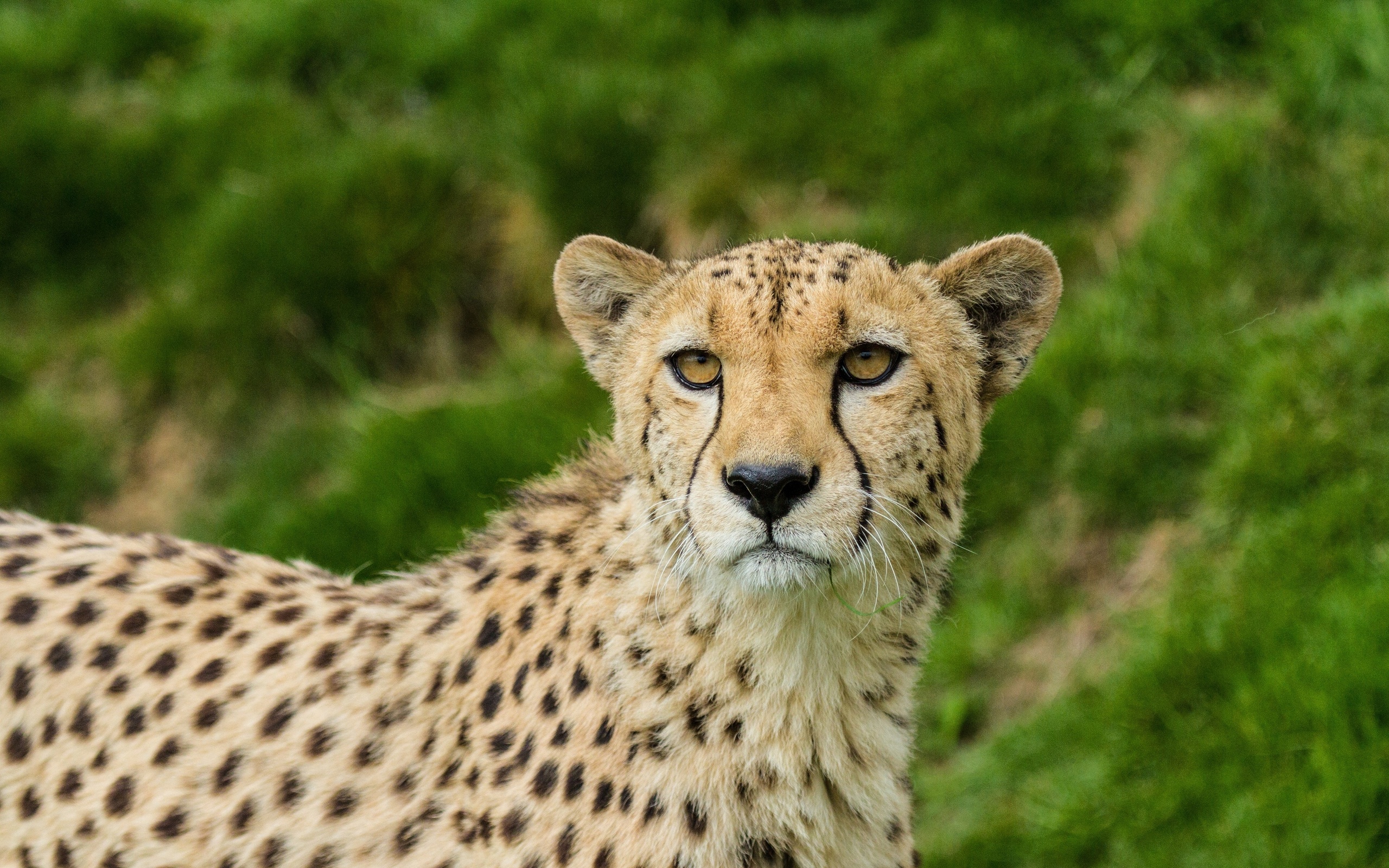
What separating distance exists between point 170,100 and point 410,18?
3.87 feet

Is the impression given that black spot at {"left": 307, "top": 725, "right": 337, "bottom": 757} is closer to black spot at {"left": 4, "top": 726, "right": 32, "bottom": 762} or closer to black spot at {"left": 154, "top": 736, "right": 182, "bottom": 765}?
black spot at {"left": 154, "top": 736, "right": 182, "bottom": 765}

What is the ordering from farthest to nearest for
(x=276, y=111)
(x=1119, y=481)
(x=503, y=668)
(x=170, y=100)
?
1. (x=170, y=100)
2. (x=276, y=111)
3. (x=1119, y=481)
4. (x=503, y=668)

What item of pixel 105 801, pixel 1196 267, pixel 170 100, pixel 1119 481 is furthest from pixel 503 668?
pixel 170 100

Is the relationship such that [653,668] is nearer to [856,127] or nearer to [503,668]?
[503,668]

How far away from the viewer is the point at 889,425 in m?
2.42

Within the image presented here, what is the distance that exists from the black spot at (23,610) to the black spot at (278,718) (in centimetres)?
54

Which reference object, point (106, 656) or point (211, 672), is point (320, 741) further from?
point (106, 656)

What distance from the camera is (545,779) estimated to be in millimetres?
2512

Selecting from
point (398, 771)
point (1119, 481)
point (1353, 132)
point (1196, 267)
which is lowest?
point (398, 771)

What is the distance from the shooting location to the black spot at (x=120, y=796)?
2744mm

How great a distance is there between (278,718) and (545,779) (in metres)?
0.60

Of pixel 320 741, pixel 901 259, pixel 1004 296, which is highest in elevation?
pixel 901 259

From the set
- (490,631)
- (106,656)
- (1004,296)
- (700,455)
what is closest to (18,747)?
(106,656)

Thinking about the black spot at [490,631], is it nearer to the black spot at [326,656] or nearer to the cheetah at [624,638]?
the cheetah at [624,638]
